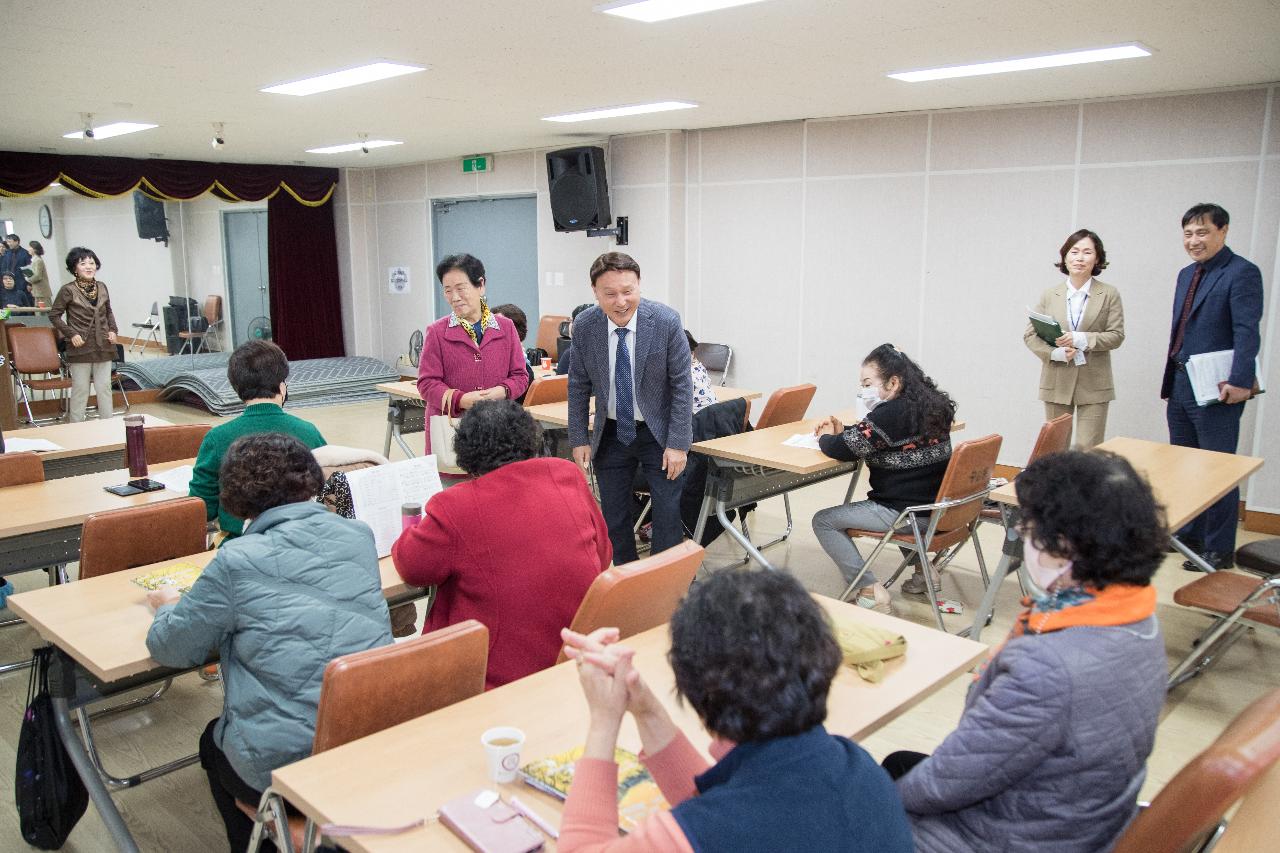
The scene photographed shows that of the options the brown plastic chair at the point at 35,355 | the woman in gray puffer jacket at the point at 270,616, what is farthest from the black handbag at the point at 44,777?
the brown plastic chair at the point at 35,355

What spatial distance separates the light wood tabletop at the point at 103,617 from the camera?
6.91ft

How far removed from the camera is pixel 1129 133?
19.3ft

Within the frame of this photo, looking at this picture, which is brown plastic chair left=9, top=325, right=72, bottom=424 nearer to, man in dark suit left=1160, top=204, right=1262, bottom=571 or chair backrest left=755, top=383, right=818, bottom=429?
chair backrest left=755, top=383, right=818, bottom=429

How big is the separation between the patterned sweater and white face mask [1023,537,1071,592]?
2.21 m

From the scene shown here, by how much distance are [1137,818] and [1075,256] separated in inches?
167

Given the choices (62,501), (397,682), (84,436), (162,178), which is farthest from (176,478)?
(162,178)

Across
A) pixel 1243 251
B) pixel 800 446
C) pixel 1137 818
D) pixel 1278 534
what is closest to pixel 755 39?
pixel 800 446

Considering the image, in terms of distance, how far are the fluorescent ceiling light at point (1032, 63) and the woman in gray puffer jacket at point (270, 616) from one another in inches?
167

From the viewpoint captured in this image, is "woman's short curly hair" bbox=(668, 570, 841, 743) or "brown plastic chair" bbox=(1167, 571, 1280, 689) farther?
"brown plastic chair" bbox=(1167, 571, 1280, 689)

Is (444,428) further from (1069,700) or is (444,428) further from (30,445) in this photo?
(1069,700)

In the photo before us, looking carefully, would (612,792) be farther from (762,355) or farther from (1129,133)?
(762,355)

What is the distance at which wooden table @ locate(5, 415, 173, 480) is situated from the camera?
4.21m

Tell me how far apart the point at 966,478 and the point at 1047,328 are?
1.69 m

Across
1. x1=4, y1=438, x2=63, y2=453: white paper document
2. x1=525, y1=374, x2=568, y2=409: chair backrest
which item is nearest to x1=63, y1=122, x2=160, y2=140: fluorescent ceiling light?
x1=4, y1=438, x2=63, y2=453: white paper document
